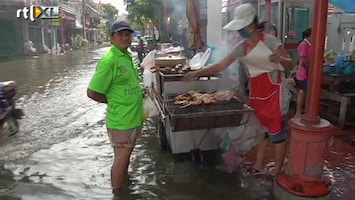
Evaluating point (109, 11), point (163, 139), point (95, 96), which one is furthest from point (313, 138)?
point (109, 11)

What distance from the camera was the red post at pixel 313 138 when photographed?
3.43m

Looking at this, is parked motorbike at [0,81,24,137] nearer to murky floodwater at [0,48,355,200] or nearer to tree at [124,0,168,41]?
murky floodwater at [0,48,355,200]

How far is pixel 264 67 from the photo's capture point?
373 cm

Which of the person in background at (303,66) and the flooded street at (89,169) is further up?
the person in background at (303,66)

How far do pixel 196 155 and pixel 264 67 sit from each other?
69.5 inches

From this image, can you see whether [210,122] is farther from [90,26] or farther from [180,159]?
[90,26]

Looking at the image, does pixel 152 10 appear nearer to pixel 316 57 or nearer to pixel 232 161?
pixel 232 161

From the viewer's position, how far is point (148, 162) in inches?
204

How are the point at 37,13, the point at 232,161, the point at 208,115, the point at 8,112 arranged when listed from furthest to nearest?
the point at 37,13 → the point at 8,112 → the point at 232,161 → the point at 208,115

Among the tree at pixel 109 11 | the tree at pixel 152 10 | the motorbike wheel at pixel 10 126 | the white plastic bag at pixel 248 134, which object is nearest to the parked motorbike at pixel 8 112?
the motorbike wheel at pixel 10 126

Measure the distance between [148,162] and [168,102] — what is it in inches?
51.1

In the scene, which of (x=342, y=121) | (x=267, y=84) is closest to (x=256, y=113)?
(x=267, y=84)

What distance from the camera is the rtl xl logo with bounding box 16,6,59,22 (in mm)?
28141

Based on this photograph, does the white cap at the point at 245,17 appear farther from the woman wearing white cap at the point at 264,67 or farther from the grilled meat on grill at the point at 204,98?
the grilled meat on grill at the point at 204,98
